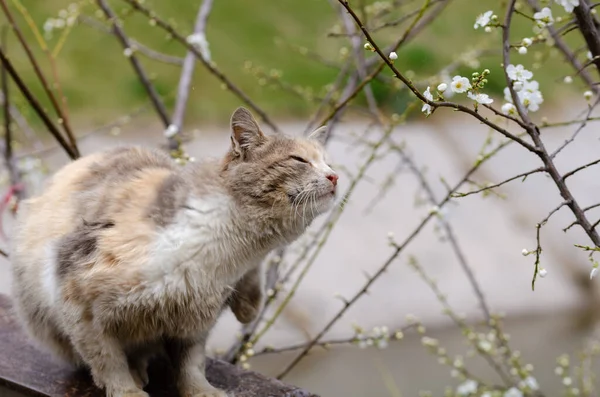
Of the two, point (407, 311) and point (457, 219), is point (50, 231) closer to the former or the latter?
point (407, 311)

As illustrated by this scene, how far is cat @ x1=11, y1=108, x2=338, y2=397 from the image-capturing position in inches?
32.1

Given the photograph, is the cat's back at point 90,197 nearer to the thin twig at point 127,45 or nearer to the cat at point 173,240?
the cat at point 173,240

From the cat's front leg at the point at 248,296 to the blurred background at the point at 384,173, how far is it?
0.47 m

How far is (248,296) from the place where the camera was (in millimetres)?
943

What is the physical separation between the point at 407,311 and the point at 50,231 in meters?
1.45

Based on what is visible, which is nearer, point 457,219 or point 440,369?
point 440,369

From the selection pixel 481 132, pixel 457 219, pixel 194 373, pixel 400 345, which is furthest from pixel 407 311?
pixel 194 373

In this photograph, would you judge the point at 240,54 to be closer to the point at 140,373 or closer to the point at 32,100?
the point at 32,100

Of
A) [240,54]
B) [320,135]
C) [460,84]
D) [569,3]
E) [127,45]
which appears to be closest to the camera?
[460,84]

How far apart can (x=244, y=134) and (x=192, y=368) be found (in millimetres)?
287

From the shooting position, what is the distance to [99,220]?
0.87 m

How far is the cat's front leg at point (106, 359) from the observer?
854 millimetres

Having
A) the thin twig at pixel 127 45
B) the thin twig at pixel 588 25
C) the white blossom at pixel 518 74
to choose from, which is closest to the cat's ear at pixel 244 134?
the white blossom at pixel 518 74

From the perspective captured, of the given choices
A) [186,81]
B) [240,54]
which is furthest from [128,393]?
[240,54]
